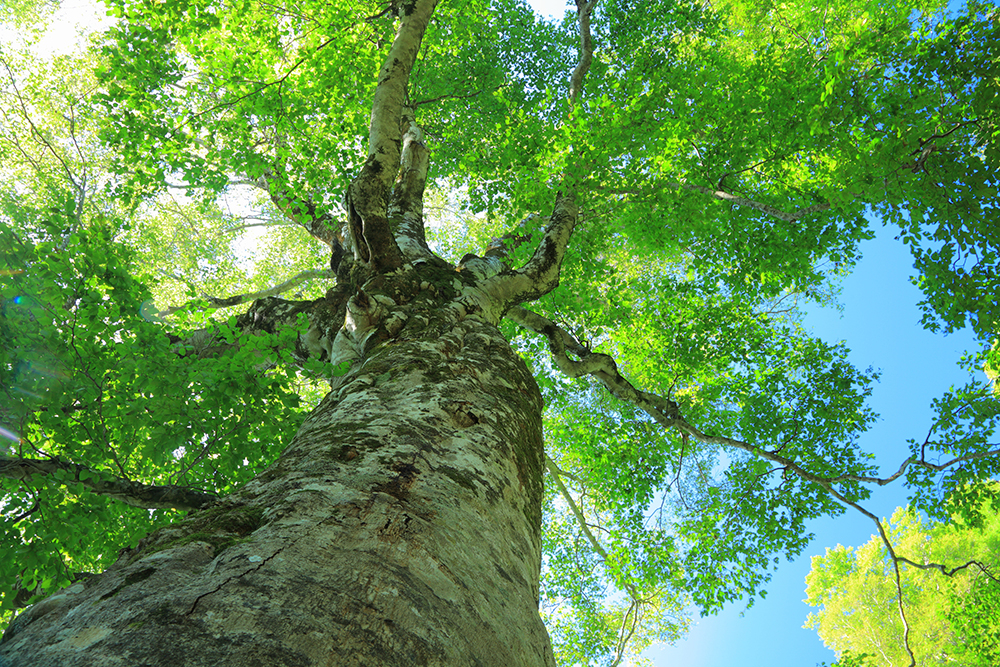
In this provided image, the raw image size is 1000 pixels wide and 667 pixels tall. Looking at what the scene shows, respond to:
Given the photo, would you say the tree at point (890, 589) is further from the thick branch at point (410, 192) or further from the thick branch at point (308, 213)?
the thick branch at point (308, 213)

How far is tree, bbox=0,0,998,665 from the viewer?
3.84 feet

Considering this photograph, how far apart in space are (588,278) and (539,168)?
86.2 inches

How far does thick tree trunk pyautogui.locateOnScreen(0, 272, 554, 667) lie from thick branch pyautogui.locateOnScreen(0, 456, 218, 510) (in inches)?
46.9

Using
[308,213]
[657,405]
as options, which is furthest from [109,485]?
[657,405]

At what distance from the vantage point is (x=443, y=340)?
3160 mm

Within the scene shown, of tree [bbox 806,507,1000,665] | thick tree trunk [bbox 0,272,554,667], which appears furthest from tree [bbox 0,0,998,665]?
tree [bbox 806,507,1000,665]

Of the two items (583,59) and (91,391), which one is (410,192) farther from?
(583,59)

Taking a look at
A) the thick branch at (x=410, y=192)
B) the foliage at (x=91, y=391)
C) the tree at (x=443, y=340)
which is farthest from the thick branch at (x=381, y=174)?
the thick branch at (x=410, y=192)

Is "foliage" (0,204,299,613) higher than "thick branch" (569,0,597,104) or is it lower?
lower

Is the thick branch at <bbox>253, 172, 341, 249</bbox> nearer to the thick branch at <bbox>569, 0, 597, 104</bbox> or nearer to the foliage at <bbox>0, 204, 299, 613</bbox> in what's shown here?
the foliage at <bbox>0, 204, 299, 613</bbox>

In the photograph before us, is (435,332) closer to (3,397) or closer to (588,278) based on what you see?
(3,397)

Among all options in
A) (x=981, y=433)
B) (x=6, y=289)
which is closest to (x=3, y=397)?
(x=6, y=289)

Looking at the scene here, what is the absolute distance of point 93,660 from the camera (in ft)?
2.43

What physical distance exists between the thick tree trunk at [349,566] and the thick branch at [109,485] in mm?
1192
